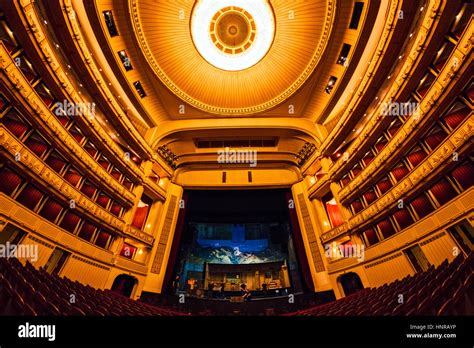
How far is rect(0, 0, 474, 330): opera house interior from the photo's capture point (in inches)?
233

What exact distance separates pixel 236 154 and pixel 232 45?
7336 millimetres

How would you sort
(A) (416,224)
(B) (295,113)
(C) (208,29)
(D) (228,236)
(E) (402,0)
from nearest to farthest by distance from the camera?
(E) (402,0)
(A) (416,224)
(C) (208,29)
(B) (295,113)
(D) (228,236)

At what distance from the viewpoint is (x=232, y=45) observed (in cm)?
1141

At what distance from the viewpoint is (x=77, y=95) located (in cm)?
842

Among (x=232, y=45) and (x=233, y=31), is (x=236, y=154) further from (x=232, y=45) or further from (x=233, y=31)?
(x=233, y=31)

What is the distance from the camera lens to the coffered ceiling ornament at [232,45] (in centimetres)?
952

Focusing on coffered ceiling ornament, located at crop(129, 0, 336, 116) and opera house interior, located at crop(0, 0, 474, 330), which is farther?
coffered ceiling ornament, located at crop(129, 0, 336, 116)

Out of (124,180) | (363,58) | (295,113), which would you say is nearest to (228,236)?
(124,180)

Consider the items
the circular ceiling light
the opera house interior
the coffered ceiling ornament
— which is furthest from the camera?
the circular ceiling light

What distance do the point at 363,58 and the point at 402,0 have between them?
321 centimetres

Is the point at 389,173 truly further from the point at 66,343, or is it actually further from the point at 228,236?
the point at 228,236

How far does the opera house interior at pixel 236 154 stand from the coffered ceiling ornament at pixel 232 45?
81 mm

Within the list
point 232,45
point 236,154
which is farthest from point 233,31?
point 236,154

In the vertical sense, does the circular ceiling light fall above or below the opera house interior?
above
